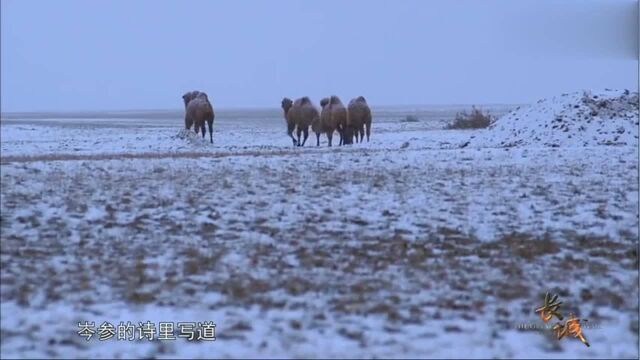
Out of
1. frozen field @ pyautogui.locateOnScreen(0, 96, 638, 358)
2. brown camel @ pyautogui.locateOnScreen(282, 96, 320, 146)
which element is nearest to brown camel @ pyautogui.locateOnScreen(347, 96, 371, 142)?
brown camel @ pyautogui.locateOnScreen(282, 96, 320, 146)

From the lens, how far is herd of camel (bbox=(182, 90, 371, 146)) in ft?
114

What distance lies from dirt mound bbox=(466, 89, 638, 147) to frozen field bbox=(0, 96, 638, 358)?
1020 centimetres

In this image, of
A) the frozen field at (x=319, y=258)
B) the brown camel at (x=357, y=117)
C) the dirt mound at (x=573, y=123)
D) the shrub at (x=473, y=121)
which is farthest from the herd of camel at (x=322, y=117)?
the frozen field at (x=319, y=258)

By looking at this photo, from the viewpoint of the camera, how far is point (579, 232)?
11.6 metres

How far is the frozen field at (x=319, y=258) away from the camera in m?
8.16

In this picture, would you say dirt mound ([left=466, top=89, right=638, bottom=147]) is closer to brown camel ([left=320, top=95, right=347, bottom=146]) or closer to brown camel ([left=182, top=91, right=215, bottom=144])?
brown camel ([left=320, top=95, right=347, bottom=146])

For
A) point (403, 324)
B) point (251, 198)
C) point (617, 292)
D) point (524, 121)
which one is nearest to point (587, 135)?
point (524, 121)

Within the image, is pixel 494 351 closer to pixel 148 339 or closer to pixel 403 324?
pixel 403 324

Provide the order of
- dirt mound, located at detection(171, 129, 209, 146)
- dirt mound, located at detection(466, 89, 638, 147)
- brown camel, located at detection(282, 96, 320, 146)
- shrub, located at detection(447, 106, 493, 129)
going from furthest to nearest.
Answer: shrub, located at detection(447, 106, 493, 129) → brown camel, located at detection(282, 96, 320, 146) → dirt mound, located at detection(171, 129, 209, 146) → dirt mound, located at detection(466, 89, 638, 147)

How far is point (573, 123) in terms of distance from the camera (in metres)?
27.2

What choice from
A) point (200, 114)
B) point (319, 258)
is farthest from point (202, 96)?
point (319, 258)

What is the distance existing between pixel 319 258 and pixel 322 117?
25.2m

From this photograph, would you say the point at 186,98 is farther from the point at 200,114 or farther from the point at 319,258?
the point at 319,258

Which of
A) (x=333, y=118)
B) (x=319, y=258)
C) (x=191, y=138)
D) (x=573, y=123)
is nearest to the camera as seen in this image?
(x=319, y=258)
